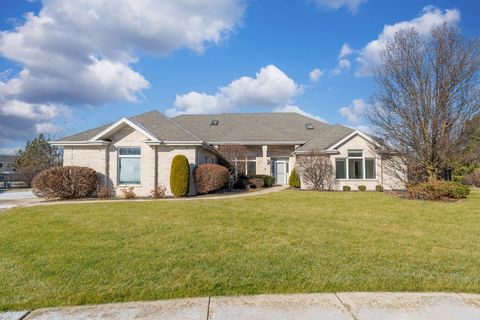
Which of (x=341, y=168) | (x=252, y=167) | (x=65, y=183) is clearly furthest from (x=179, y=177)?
(x=341, y=168)

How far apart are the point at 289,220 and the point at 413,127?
12210mm

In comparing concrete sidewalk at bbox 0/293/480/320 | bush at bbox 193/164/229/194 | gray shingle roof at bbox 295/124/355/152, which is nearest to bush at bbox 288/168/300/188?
gray shingle roof at bbox 295/124/355/152

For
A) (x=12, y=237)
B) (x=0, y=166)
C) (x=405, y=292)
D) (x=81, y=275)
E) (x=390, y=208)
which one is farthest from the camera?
(x=0, y=166)

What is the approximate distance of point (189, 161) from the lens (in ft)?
57.5

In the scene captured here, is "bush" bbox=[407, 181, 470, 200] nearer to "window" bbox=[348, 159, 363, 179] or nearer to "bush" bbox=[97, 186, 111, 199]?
"window" bbox=[348, 159, 363, 179]

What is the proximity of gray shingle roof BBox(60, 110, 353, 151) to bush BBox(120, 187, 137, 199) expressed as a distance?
341cm

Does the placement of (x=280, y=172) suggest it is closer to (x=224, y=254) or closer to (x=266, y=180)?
(x=266, y=180)

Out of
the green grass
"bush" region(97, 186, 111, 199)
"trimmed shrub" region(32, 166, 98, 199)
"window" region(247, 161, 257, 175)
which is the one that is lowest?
the green grass

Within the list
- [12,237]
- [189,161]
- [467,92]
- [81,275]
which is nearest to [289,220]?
[81,275]

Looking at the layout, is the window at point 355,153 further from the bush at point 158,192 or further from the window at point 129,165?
the window at point 129,165

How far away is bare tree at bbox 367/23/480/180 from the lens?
16547 millimetres

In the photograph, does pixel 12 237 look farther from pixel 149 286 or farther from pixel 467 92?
pixel 467 92

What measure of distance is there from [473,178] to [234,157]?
2133 centimetres

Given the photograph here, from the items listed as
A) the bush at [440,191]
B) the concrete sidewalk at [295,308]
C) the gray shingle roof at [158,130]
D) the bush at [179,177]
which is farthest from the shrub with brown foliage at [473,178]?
the concrete sidewalk at [295,308]
